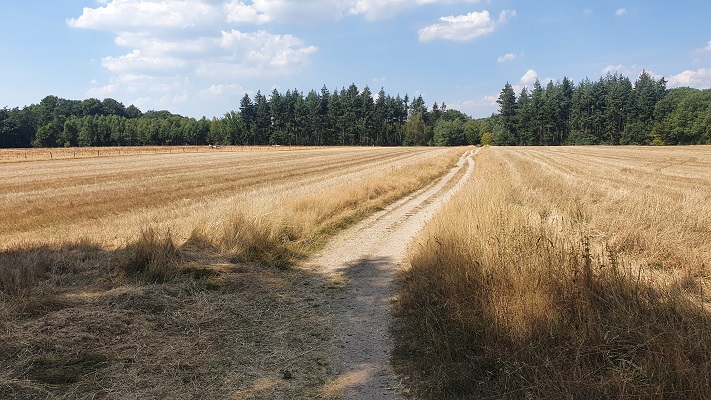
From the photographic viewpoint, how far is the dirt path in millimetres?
4227

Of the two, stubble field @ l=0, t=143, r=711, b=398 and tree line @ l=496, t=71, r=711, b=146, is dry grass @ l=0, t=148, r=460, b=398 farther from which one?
tree line @ l=496, t=71, r=711, b=146

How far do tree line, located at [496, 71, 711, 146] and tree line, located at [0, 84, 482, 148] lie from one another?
16.6 meters

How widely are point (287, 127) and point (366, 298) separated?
415 feet

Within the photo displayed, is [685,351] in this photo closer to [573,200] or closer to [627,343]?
[627,343]

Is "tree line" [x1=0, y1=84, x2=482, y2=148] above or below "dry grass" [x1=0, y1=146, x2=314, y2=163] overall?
above

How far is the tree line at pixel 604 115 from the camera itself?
315 feet

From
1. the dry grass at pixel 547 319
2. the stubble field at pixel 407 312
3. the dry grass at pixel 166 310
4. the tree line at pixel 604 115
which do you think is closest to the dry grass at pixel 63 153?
the dry grass at pixel 166 310

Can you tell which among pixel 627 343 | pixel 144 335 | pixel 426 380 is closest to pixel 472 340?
pixel 426 380

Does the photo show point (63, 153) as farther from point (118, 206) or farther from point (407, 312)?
point (407, 312)

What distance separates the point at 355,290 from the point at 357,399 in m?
3.31

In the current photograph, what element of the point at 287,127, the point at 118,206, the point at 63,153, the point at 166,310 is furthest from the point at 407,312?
the point at 287,127

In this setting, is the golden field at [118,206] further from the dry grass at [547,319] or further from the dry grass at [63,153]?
the dry grass at [63,153]

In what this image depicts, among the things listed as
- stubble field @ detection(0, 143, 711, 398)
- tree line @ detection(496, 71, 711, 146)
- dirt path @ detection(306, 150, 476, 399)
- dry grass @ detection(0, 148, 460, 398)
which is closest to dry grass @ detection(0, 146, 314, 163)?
dry grass @ detection(0, 148, 460, 398)

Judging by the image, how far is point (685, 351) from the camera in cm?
321
